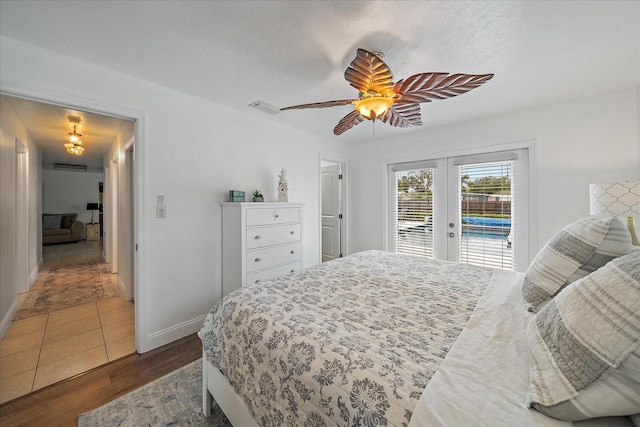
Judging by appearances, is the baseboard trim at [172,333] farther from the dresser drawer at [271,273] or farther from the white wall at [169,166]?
the dresser drawer at [271,273]

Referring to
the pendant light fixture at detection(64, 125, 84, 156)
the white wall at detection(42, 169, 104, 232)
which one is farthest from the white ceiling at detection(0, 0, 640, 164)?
the white wall at detection(42, 169, 104, 232)

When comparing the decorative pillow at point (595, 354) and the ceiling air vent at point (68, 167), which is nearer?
the decorative pillow at point (595, 354)

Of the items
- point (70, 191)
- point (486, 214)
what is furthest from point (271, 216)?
point (70, 191)

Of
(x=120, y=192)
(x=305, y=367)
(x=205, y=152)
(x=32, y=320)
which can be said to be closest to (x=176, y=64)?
(x=205, y=152)

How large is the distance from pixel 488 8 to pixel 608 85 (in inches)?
76.8

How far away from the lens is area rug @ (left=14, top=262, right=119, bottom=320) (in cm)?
309

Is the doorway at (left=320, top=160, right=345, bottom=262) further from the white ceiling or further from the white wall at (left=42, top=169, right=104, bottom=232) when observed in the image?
the white wall at (left=42, top=169, right=104, bottom=232)

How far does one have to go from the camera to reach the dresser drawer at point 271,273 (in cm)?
265

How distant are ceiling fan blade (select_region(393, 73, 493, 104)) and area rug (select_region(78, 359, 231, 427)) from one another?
7.84ft

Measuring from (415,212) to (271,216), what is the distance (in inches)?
88.9

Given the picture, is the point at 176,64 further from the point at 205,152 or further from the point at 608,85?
the point at 608,85

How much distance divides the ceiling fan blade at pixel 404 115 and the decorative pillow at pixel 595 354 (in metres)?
1.57

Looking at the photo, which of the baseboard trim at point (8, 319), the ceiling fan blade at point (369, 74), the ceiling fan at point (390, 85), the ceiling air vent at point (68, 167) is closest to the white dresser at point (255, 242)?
the ceiling fan at point (390, 85)

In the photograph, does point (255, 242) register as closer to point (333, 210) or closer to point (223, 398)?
point (223, 398)
